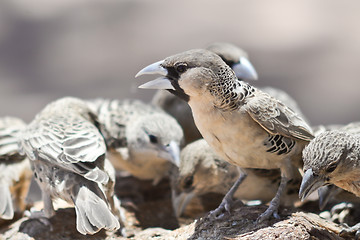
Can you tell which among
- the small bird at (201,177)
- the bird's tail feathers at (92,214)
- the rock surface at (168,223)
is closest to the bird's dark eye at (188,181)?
the small bird at (201,177)

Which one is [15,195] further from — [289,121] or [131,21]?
[131,21]

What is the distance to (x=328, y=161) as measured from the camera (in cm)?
451

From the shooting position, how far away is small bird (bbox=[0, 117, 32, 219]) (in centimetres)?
622

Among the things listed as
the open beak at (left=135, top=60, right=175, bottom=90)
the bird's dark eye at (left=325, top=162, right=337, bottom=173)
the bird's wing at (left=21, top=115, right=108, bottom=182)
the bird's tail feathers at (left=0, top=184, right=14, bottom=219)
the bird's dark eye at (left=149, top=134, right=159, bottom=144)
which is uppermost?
the open beak at (left=135, top=60, right=175, bottom=90)

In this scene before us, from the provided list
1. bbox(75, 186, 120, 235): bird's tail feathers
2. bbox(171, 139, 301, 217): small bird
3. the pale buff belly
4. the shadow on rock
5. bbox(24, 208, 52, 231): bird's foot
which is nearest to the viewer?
the pale buff belly

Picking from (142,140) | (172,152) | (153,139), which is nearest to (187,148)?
(172,152)

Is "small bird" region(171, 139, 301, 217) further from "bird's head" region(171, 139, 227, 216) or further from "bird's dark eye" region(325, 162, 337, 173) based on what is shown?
"bird's dark eye" region(325, 162, 337, 173)

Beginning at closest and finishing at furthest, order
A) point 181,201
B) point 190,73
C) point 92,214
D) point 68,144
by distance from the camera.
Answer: point 190,73 < point 92,214 < point 68,144 < point 181,201

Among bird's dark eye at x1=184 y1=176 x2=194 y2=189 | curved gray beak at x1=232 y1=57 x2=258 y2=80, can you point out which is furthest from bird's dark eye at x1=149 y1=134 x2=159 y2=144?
curved gray beak at x1=232 y1=57 x2=258 y2=80

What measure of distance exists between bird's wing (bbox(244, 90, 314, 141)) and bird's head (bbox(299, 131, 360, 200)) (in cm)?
37

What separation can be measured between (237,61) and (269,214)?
2485mm

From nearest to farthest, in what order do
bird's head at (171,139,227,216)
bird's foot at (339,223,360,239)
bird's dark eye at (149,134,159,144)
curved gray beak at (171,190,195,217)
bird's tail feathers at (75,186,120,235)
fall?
1. bird's foot at (339,223,360,239)
2. bird's tail feathers at (75,186,120,235)
3. bird's head at (171,139,227,216)
4. curved gray beak at (171,190,195,217)
5. bird's dark eye at (149,134,159,144)

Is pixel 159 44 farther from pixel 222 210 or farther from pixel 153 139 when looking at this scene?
pixel 222 210

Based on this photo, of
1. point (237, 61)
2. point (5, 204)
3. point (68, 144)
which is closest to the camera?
point (68, 144)
